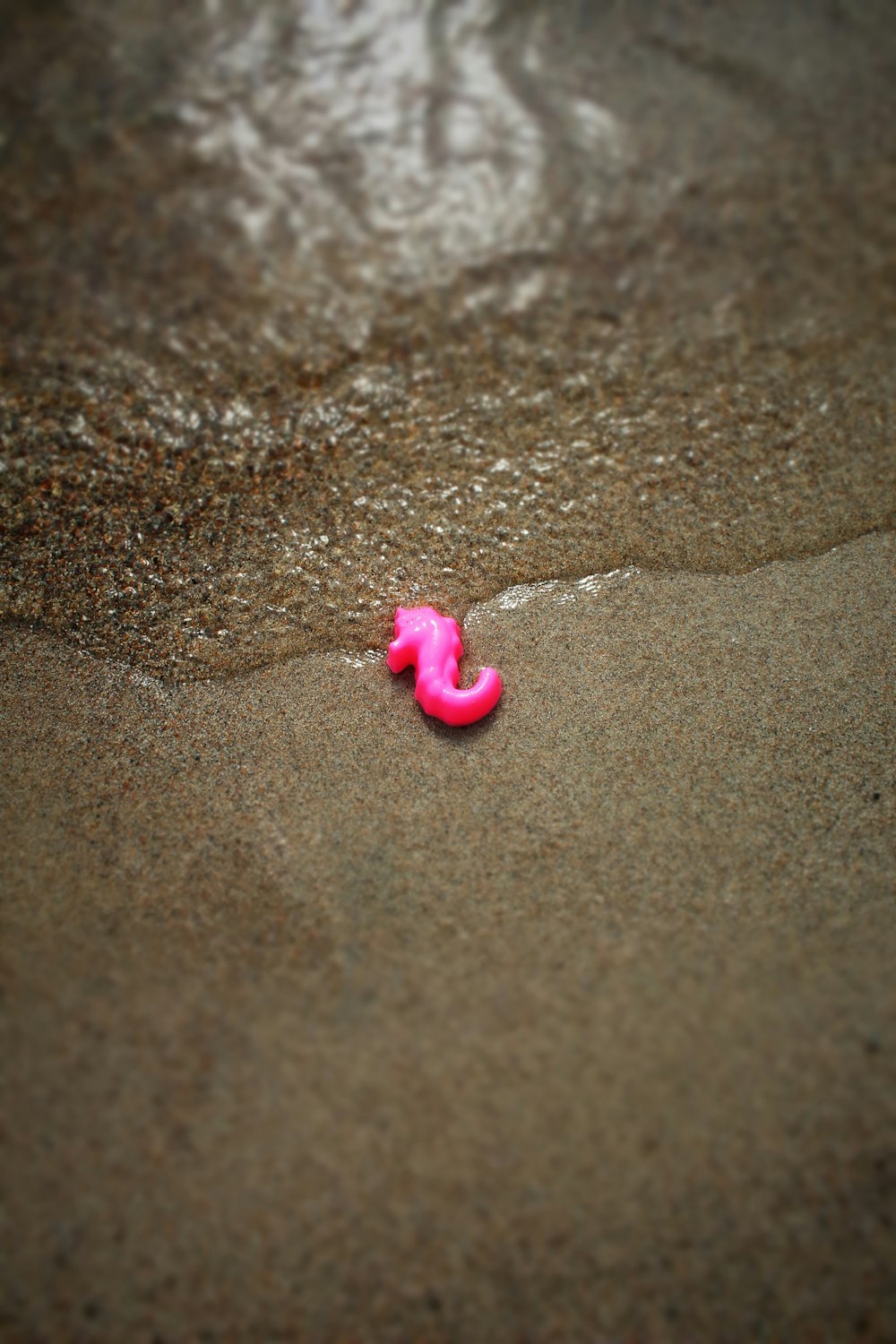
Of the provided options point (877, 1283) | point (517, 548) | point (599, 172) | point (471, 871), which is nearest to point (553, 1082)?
point (471, 871)

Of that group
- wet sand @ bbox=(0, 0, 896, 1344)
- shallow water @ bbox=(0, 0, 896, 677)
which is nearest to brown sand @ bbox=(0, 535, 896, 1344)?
wet sand @ bbox=(0, 0, 896, 1344)

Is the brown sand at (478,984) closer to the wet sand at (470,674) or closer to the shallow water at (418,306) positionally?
the wet sand at (470,674)

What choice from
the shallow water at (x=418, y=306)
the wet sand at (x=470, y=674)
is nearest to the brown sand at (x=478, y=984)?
the wet sand at (x=470, y=674)

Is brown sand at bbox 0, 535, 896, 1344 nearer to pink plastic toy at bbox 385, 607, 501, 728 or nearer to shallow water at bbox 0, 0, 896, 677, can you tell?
pink plastic toy at bbox 385, 607, 501, 728

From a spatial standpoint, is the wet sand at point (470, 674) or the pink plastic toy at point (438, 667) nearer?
the wet sand at point (470, 674)

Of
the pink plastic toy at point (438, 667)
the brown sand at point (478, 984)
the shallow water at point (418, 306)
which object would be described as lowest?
the brown sand at point (478, 984)

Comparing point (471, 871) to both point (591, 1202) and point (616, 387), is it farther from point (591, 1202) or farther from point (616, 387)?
point (616, 387)
